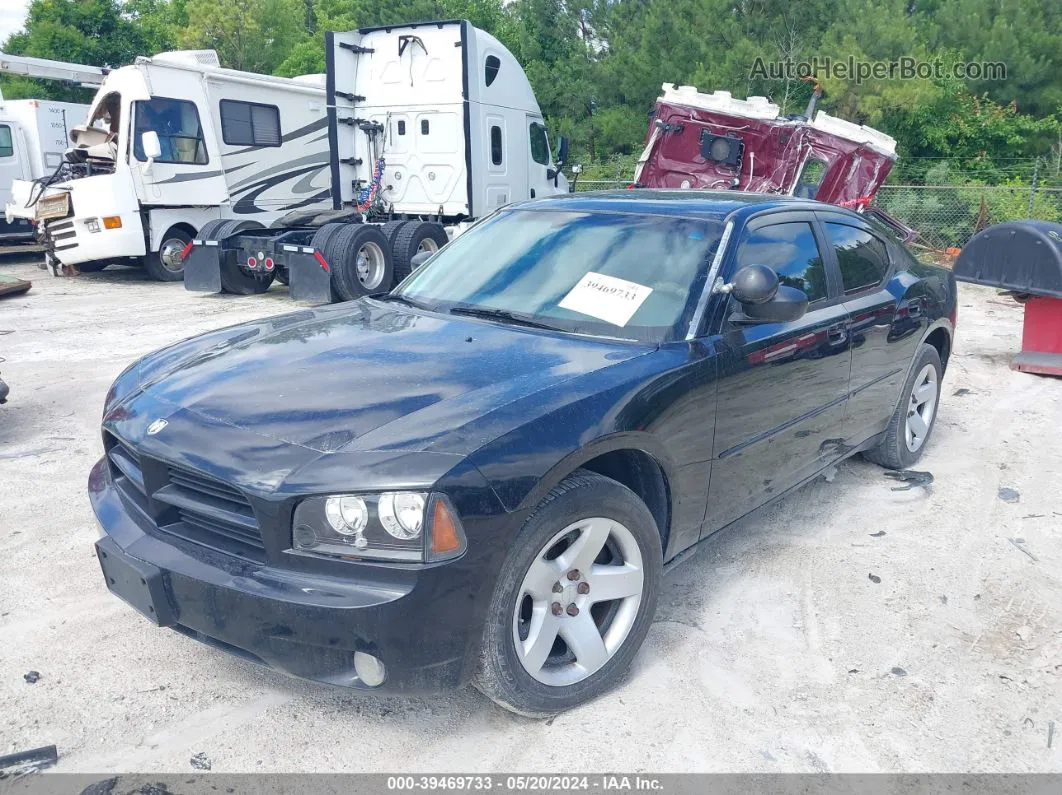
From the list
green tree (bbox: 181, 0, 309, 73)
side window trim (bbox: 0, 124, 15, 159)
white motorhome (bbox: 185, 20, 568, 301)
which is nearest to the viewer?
white motorhome (bbox: 185, 20, 568, 301)

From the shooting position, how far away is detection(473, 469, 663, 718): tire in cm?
269

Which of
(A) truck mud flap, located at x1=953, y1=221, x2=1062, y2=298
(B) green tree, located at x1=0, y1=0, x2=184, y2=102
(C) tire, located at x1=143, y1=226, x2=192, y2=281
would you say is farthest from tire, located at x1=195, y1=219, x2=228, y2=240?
(B) green tree, located at x1=0, y1=0, x2=184, y2=102

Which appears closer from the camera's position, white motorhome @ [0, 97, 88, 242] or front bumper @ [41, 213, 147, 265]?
front bumper @ [41, 213, 147, 265]

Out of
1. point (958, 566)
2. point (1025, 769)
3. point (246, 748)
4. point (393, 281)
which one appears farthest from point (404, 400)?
point (393, 281)

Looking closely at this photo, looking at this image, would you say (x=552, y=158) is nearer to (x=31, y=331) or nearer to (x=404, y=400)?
(x=31, y=331)

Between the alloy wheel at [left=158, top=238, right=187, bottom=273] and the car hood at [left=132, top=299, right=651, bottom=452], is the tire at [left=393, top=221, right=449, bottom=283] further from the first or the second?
the car hood at [left=132, top=299, right=651, bottom=452]

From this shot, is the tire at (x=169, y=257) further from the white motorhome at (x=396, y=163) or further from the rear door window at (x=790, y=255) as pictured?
the rear door window at (x=790, y=255)

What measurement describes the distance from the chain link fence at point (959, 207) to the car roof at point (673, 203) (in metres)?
13.7

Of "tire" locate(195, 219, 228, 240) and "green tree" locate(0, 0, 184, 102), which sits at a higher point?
"green tree" locate(0, 0, 184, 102)

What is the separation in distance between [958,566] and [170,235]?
12976 millimetres

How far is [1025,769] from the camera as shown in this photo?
9.22 ft

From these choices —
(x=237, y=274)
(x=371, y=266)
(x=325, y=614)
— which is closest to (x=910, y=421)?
(x=325, y=614)

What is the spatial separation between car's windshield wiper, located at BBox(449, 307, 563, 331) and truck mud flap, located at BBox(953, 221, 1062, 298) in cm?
534

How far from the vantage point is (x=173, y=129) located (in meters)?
13.6
